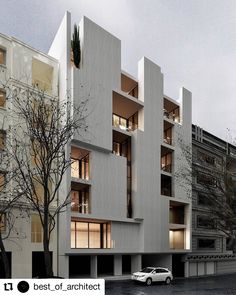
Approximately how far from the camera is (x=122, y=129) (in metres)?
40.1

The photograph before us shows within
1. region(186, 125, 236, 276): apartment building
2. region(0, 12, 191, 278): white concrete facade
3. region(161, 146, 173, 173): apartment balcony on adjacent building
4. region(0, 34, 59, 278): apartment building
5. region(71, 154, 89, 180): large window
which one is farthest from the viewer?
region(186, 125, 236, 276): apartment building

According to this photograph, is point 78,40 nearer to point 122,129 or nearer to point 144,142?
point 122,129

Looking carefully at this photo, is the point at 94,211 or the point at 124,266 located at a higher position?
the point at 94,211

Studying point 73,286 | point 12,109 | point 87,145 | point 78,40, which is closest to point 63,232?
point 87,145

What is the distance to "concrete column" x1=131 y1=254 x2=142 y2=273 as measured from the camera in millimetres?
38906

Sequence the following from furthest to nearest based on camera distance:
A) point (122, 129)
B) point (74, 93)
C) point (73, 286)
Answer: point (122, 129) → point (74, 93) → point (73, 286)

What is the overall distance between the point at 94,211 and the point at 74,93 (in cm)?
1071

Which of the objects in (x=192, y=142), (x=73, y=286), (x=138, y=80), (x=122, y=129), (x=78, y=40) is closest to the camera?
(x=73, y=286)

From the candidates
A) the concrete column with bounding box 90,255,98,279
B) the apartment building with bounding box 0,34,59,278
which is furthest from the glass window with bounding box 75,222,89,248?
the apartment building with bounding box 0,34,59,278

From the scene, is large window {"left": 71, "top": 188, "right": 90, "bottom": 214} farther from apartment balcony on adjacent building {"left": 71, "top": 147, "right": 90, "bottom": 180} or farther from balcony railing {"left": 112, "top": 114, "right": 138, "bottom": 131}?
balcony railing {"left": 112, "top": 114, "right": 138, "bottom": 131}

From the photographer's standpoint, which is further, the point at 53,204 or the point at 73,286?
the point at 53,204

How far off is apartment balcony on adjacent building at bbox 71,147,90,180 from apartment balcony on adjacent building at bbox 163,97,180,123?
14988mm

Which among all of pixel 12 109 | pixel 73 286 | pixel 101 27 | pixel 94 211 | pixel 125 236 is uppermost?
pixel 101 27

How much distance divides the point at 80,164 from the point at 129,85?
12.0 m
